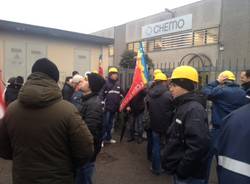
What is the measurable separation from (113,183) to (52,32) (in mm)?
7075

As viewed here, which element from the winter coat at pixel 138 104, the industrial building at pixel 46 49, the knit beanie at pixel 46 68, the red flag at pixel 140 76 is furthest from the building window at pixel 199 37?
the knit beanie at pixel 46 68

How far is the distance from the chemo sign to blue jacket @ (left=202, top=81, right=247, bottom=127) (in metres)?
19.4

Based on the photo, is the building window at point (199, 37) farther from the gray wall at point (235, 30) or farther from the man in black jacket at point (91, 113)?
the man in black jacket at point (91, 113)

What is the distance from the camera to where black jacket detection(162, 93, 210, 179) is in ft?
8.98

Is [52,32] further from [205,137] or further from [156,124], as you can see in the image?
[205,137]

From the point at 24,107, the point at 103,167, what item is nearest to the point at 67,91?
the point at 103,167

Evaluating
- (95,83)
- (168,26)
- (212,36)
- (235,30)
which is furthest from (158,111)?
(168,26)

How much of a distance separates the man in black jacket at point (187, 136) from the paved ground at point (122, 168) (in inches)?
89.5

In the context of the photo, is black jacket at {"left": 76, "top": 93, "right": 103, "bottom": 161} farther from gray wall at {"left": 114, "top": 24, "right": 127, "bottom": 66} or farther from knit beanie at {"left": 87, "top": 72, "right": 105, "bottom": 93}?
gray wall at {"left": 114, "top": 24, "right": 127, "bottom": 66}

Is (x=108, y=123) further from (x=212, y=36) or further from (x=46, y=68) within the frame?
(x=212, y=36)

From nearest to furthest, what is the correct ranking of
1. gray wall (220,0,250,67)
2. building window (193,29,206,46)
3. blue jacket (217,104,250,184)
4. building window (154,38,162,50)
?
blue jacket (217,104,250,184) < gray wall (220,0,250,67) < building window (193,29,206,46) < building window (154,38,162,50)

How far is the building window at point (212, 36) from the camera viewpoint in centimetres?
2139

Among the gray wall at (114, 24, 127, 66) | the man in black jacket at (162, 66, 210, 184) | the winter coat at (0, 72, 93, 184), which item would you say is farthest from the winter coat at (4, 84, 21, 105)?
the gray wall at (114, 24, 127, 66)

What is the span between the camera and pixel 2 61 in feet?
31.5
